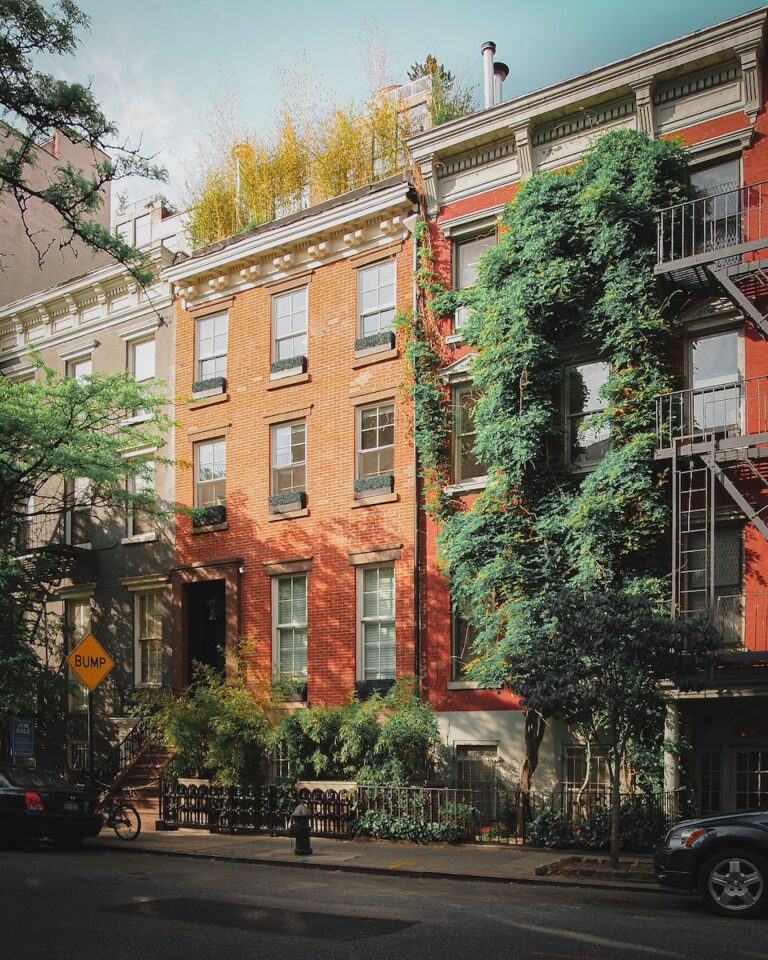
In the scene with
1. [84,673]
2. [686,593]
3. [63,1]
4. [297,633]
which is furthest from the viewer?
[297,633]

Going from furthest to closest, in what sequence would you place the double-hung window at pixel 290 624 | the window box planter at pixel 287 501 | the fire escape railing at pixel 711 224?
the window box planter at pixel 287 501
the double-hung window at pixel 290 624
the fire escape railing at pixel 711 224

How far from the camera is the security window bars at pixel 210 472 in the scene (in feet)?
87.9

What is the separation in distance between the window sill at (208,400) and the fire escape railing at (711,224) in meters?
11.9

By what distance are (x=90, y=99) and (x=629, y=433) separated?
11.7 m

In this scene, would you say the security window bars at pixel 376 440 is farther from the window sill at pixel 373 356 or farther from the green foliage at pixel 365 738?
the green foliage at pixel 365 738

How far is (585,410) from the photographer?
20406 millimetres

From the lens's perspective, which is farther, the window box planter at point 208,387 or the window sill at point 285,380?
the window box planter at point 208,387

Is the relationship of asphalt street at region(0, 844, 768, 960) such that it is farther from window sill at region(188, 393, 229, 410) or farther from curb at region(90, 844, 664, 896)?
window sill at region(188, 393, 229, 410)

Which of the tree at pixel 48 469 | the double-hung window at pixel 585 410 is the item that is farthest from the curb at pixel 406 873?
the tree at pixel 48 469

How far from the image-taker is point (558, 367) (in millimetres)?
20531

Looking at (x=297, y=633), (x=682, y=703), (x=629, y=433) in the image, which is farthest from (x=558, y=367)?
(x=297, y=633)

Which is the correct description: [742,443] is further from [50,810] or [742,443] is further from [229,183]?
[229,183]

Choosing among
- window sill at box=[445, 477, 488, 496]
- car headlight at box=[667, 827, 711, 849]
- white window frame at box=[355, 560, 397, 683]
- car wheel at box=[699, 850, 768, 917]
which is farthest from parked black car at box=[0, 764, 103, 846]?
car wheel at box=[699, 850, 768, 917]

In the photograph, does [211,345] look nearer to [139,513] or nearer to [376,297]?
[139,513]
